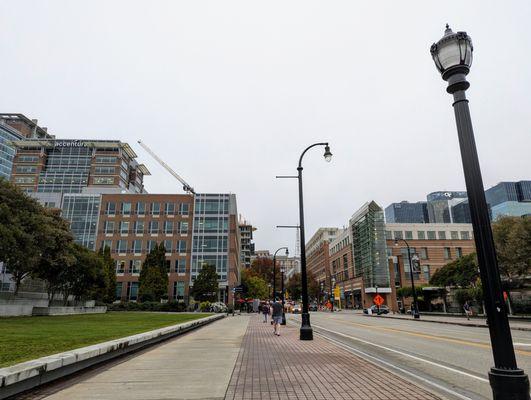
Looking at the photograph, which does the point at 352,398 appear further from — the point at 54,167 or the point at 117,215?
the point at 54,167

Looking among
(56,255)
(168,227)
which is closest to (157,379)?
(56,255)

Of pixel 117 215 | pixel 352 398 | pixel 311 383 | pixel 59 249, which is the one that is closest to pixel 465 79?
pixel 352 398

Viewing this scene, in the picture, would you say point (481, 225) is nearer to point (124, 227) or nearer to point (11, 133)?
point (124, 227)

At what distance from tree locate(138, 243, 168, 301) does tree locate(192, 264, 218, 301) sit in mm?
5237

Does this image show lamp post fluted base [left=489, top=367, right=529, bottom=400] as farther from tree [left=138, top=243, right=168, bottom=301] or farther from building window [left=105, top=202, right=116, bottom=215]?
building window [left=105, top=202, right=116, bottom=215]

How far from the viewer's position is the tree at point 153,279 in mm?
61156

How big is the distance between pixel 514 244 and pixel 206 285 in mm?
44449

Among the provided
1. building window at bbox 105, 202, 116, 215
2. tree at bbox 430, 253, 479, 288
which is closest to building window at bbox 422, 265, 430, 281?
tree at bbox 430, 253, 479, 288

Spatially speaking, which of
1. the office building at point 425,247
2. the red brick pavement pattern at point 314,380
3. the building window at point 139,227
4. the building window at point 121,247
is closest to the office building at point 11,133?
the building window at point 121,247

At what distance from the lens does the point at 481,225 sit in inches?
185

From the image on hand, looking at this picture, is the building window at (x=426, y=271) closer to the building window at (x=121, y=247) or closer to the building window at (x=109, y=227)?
the building window at (x=121, y=247)

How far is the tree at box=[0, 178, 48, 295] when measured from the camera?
27.2 meters

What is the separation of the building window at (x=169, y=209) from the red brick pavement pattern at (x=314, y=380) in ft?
230

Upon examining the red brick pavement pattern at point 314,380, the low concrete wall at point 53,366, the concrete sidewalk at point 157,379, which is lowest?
the red brick pavement pattern at point 314,380
